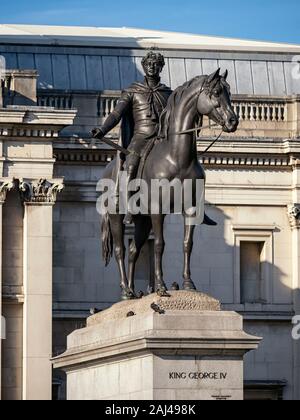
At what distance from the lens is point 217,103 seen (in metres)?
52.8

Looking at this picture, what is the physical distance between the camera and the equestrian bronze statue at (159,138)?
52906 millimetres

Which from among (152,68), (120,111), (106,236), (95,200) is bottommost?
(106,236)

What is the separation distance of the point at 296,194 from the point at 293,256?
1.84m

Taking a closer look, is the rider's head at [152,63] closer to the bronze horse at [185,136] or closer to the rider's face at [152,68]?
the rider's face at [152,68]

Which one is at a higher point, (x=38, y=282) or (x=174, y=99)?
(x=38, y=282)

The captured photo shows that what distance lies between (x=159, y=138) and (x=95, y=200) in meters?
26.6

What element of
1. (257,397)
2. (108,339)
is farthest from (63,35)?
(108,339)

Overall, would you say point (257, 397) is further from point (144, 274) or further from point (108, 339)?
point (108, 339)

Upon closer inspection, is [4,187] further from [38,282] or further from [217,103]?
[217,103]

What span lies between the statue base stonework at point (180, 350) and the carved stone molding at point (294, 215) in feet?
98.7

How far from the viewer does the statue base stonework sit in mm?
50594

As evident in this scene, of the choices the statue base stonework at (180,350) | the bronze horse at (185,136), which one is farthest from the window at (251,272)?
the statue base stonework at (180,350)

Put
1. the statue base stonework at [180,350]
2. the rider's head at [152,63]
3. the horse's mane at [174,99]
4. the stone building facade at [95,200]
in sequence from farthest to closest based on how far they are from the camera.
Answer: the stone building facade at [95,200] < the rider's head at [152,63] < the horse's mane at [174,99] < the statue base stonework at [180,350]

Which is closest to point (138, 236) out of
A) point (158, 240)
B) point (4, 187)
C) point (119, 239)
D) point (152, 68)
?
point (119, 239)
